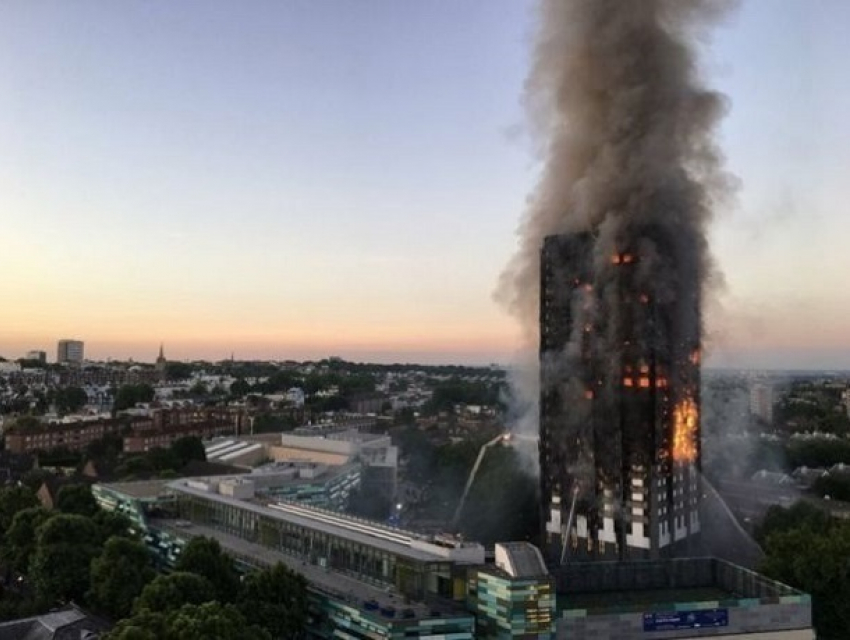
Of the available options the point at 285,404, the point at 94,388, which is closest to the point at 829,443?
the point at 285,404

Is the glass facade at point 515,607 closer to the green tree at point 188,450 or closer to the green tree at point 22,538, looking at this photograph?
the green tree at point 22,538

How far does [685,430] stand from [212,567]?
25.3 m

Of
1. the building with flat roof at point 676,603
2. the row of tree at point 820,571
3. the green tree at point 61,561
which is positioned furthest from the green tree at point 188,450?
the row of tree at point 820,571

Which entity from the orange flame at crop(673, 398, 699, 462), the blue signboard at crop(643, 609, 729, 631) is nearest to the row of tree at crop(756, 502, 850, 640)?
the blue signboard at crop(643, 609, 729, 631)

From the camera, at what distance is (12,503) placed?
151ft

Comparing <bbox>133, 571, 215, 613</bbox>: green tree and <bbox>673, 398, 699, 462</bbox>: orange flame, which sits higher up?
<bbox>673, 398, 699, 462</bbox>: orange flame

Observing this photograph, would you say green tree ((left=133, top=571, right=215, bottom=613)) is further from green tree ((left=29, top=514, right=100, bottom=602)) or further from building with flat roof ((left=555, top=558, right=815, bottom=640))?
building with flat roof ((left=555, top=558, right=815, bottom=640))

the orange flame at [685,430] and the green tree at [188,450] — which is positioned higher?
the orange flame at [685,430]

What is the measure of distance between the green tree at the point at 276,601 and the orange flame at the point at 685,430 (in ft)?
74.1

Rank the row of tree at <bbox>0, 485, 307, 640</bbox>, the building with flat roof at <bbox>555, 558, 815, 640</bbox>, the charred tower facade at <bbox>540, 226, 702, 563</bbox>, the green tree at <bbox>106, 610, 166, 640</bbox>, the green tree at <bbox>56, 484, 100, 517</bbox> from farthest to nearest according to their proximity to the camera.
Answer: the green tree at <bbox>56, 484, 100, 517</bbox> → the charred tower facade at <bbox>540, 226, 702, 563</bbox> → the building with flat roof at <bbox>555, 558, 815, 640</bbox> → the row of tree at <bbox>0, 485, 307, 640</bbox> → the green tree at <bbox>106, 610, 166, 640</bbox>

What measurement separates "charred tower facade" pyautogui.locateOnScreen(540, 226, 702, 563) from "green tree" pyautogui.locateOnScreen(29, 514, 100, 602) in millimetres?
23595

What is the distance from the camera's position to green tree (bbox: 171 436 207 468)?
71.0 metres

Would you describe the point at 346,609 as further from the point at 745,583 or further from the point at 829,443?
the point at 829,443

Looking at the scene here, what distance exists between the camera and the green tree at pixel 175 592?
90.5 ft
